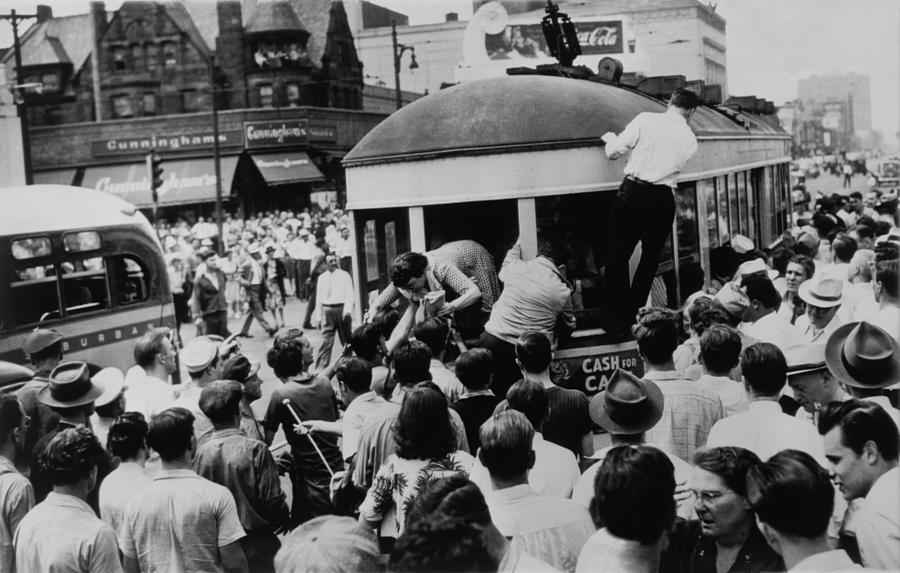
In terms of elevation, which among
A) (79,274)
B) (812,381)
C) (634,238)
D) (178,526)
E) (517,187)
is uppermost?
(517,187)

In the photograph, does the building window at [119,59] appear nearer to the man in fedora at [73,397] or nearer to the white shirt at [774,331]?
the man in fedora at [73,397]

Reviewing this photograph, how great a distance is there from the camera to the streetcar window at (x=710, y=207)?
9.71 m

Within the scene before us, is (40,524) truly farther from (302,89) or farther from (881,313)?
(302,89)

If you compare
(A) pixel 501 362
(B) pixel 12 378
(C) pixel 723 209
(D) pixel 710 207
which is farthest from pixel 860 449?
(C) pixel 723 209

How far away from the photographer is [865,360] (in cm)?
407

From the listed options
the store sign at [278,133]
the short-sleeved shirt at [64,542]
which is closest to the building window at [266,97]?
the store sign at [278,133]

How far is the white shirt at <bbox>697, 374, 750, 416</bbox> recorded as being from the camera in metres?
4.83

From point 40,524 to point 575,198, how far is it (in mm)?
4992

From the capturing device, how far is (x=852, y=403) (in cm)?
337

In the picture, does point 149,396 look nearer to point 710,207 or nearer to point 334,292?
point 710,207

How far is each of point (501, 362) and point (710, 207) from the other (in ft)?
14.8

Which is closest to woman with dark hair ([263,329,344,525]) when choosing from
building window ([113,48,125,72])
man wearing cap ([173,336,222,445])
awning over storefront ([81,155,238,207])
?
man wearing cap ([173,336,222,445])

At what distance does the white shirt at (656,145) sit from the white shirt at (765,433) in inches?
126

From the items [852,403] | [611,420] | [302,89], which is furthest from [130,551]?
[302,89]
